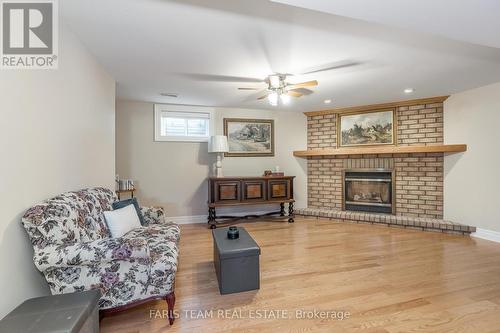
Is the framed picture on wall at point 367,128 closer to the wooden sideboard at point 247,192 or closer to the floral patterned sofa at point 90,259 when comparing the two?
the wooden sideboard at point 247,192

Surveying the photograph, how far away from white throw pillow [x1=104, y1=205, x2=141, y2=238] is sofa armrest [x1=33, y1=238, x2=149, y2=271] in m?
0.72

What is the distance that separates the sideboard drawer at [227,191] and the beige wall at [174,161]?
565 millimetres

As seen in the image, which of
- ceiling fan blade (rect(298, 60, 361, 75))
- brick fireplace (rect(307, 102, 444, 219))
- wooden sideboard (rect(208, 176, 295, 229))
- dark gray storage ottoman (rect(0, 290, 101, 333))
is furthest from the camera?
wooden sideboard (rect(208, 176, 295, 229))

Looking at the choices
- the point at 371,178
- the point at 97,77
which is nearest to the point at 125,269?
the point at 97,77

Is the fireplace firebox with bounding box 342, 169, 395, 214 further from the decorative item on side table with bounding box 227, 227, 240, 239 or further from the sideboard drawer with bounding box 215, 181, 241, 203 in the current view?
the decorative item on side table with bounding box 227, 227, 240, 239

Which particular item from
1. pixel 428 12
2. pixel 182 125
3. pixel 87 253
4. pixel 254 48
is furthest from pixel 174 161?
pixel 428 12

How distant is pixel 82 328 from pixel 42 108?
4.84 ft

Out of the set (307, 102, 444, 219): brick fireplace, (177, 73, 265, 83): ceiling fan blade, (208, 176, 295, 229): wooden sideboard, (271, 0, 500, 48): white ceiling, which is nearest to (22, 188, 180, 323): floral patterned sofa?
(271, 0, 500, 48): white ceiling

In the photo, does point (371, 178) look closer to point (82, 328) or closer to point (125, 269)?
point (125, 269)

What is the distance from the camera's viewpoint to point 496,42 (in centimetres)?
192

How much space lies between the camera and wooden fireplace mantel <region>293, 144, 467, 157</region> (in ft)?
13.3

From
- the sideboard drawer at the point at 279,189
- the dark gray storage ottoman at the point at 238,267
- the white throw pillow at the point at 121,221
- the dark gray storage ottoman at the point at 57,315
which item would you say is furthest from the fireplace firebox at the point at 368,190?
the dark gray storage ottoman at the point at 57,315

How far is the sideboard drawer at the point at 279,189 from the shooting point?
485cm

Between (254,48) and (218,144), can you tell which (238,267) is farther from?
(218,144)
